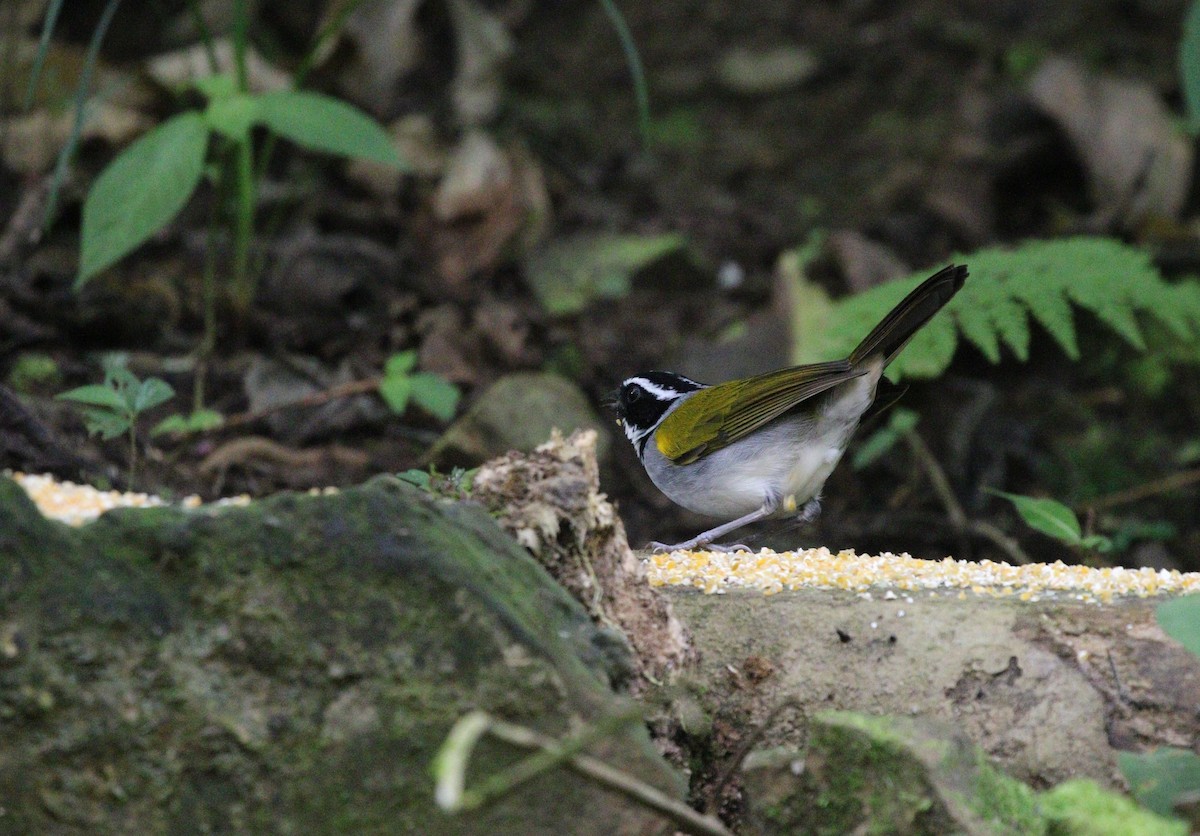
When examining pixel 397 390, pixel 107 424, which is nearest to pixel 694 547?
pixel 397 390

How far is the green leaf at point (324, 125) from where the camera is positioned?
16.6 feet

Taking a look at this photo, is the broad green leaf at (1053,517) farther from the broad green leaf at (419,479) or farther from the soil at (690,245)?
the broad green leaf at (419,479)

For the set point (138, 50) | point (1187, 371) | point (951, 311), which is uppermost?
point (138, 50)

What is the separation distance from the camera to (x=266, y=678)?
7.61 ft

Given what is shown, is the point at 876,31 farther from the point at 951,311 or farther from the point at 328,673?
the point at 328,673

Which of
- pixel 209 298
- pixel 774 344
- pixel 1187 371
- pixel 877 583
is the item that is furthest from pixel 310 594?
pixel 1187 371

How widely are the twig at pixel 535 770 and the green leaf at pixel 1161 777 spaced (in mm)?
836

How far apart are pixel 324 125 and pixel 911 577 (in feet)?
9.77

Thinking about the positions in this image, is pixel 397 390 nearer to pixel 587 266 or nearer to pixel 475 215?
pixel 475 215

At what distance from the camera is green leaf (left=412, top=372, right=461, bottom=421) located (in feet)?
16.2

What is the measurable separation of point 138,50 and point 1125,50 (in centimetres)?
661

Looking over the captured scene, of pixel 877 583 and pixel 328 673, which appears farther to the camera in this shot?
pixel 877 583

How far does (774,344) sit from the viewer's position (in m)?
6.90

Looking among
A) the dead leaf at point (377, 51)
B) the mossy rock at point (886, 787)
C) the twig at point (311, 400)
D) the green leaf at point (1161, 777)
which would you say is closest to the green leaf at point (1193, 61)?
the green leaf at point (1161, 777)
